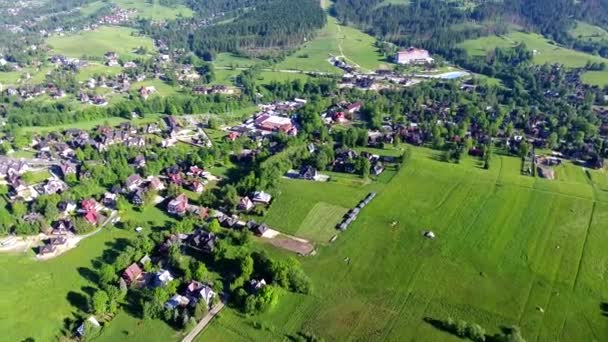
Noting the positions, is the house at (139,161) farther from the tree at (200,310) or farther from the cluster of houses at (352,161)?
the tree at (200,310)

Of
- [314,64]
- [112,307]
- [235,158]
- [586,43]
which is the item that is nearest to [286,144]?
[235,158]

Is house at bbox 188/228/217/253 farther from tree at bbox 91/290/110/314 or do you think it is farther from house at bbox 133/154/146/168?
house at bbox 133/154/146/168

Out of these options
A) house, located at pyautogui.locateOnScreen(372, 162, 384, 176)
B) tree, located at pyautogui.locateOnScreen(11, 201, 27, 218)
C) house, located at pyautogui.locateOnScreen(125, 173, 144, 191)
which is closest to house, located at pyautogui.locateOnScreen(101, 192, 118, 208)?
house, located at pyautogui.locateOnScreen(125, 173, 144, 191)

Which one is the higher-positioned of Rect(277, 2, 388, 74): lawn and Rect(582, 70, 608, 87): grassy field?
Rect(277, 2, 388, 74): lawn

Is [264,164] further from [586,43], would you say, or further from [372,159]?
[586,43]

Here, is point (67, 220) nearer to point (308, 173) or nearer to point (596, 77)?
point (308, 173)
